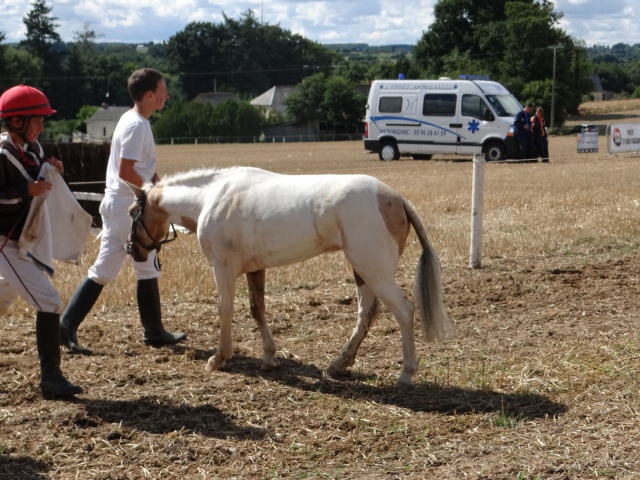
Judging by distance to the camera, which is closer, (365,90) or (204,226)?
(204,226)

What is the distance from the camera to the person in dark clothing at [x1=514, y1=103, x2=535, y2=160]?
26875 millimetres

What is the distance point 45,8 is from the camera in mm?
123625

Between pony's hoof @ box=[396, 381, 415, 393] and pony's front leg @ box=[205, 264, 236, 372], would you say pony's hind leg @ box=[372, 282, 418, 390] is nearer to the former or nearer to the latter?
pony's hoof @ box=[396, 381, 415, 393]

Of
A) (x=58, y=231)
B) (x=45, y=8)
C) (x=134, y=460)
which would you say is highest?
(x=45, y=8)

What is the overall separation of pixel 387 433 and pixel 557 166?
833 inches

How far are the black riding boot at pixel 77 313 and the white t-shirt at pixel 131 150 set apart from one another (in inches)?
30.9

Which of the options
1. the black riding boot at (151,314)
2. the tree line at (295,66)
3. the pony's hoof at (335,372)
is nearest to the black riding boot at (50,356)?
the black riding boot at (151,314)

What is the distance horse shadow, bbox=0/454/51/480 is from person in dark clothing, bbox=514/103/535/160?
23.6 m

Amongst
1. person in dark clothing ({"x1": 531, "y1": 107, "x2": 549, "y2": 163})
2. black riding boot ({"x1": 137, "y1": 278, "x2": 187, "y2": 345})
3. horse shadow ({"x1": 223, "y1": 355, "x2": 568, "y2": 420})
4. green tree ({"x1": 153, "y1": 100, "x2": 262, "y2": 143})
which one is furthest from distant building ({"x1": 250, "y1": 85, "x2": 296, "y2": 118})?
horse shadow ({"x1": 223, "y1": 355, "x2": 568, "y2": 420})

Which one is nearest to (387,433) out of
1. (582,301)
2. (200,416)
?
(200,416)

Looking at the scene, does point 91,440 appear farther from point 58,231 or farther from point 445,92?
point 445,92

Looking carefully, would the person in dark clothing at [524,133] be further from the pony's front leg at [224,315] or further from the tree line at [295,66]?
the tree line at [295,66]

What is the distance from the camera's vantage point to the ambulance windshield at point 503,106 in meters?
28.4

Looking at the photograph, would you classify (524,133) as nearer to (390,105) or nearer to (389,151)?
(390,105)
